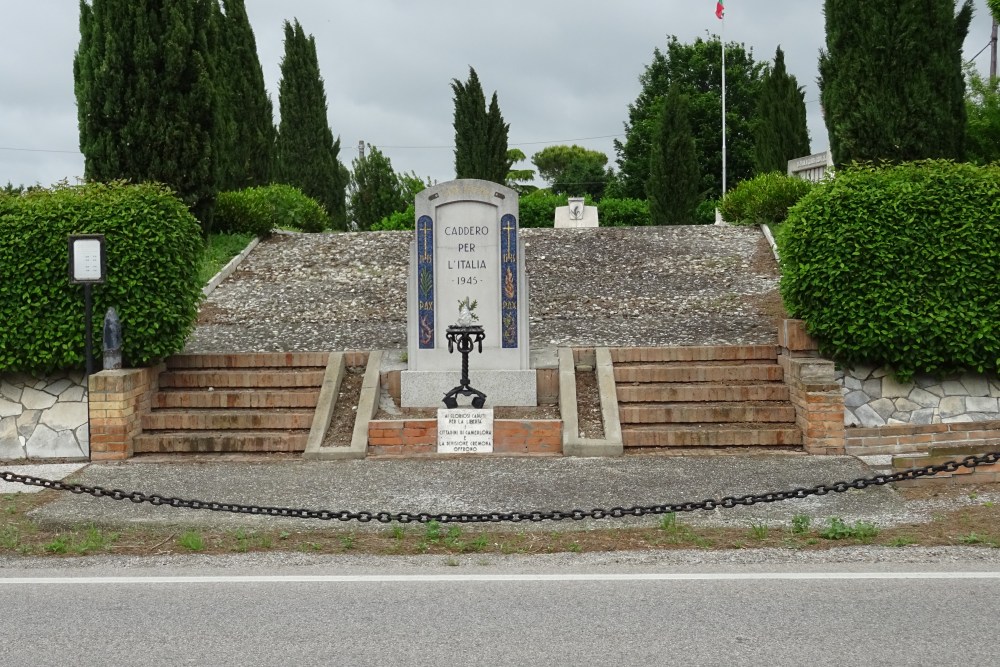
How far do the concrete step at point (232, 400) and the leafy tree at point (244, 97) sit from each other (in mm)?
16031

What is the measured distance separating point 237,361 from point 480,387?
2803 mm

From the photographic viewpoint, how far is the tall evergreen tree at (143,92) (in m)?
16.8

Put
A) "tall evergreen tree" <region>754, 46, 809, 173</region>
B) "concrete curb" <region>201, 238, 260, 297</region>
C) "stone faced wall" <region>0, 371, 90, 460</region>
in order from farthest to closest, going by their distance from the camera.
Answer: "tall evergreen tree" <region>754, 46, 809, 173</region>, "concrete curb" <region>201, 238, 260, 297</region>, "stone faced wall" <region>0, 371, 90, 460</region>

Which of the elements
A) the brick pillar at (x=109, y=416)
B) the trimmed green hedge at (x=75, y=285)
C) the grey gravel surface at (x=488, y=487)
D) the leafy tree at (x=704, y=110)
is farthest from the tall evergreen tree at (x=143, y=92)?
the leafy tree at (x=704, y=110)

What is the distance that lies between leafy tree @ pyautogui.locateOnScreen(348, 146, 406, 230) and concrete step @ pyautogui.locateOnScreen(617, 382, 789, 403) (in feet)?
74.7

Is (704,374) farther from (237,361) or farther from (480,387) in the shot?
(237,361)

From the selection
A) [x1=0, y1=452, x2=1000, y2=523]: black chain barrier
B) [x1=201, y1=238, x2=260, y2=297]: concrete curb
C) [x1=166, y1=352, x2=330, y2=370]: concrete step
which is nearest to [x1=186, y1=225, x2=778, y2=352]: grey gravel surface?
[x1=201, y1=238, x2=260, y2=297]: concrete curb

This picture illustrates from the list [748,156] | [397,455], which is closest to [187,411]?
[397,455]

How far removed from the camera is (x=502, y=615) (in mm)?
5141

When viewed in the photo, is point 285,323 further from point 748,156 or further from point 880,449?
point 748,156

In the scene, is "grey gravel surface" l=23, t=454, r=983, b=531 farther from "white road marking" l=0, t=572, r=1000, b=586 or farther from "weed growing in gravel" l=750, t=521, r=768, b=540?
"white road marking" l=0, t=572, r=1000, b=586

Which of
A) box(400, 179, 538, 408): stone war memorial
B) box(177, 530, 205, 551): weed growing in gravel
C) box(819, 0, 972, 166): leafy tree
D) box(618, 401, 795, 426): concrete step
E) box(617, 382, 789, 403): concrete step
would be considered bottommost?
box(177, 530, 205, 551): weed growing in gravel

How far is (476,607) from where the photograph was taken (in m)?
5.29

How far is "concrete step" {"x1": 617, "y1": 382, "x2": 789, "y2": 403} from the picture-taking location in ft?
34.4
